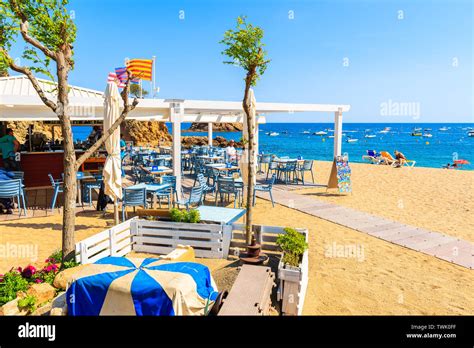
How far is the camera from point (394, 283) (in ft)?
17.1

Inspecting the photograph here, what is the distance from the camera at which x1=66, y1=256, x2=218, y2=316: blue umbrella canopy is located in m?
3.18

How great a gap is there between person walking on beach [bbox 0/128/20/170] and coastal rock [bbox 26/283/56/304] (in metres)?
7.49

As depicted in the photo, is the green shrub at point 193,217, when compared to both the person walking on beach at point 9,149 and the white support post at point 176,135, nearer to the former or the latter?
the white support post at point 176,135

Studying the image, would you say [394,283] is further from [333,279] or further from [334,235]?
[334,235]

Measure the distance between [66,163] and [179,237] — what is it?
2.27 m

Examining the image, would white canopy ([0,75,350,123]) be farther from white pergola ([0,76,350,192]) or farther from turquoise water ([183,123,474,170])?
turquoise water ([183,123,474,170])

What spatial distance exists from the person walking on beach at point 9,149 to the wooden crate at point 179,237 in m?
6.22

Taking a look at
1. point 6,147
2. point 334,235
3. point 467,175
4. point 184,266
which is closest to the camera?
point 184,266

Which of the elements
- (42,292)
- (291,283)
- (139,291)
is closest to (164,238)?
(42,292)

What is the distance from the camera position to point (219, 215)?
6.90m

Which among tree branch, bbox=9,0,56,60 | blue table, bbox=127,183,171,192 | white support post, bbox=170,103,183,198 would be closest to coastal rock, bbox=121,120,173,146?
white support post, bbox=170,103,183,198

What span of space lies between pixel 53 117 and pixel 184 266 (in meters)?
6.56

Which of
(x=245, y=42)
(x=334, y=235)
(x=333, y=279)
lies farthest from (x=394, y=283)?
(x=245, y=42)

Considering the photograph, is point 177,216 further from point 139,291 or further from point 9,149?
point 9,149
